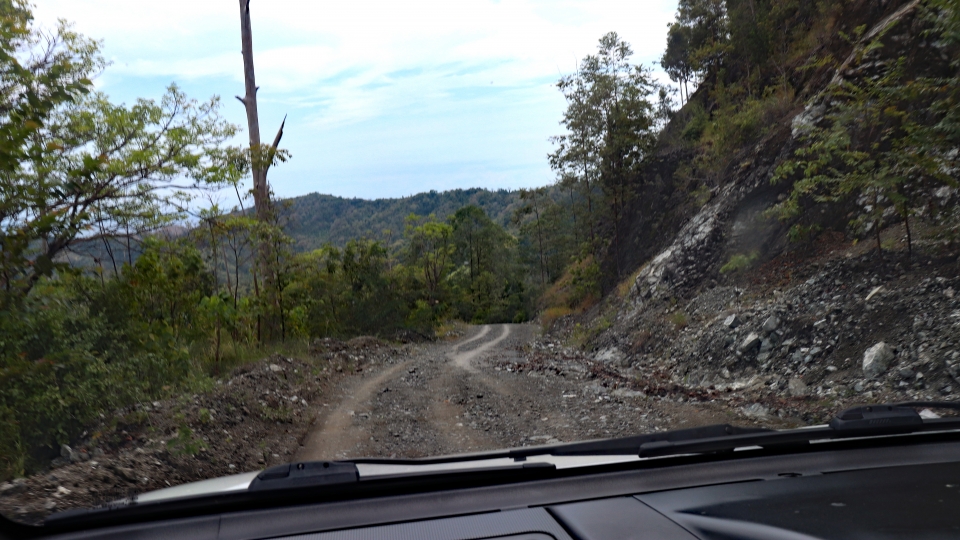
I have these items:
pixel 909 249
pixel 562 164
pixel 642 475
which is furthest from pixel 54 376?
pixel 562 164

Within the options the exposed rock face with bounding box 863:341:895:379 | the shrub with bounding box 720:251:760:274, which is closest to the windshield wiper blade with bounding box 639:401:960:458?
the exposed rock face with bounding box 863:341:895:379

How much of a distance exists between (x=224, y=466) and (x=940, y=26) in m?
9.24

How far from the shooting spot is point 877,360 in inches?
251

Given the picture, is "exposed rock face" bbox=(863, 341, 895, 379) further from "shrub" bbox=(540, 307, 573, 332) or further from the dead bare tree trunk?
"shrub" bbox=(540, 307, 573, 332)

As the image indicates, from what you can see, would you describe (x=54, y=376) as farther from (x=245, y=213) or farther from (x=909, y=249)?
(x=909, y=249)

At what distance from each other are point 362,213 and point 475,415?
43393 millimetres

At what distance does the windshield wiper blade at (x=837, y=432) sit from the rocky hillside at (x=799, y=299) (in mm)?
3965

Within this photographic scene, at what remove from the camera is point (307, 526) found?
5.22 feet

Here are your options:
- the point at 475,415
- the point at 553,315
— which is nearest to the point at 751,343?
the point at 475,415

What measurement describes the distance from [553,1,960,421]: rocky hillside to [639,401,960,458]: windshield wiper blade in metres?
3.96

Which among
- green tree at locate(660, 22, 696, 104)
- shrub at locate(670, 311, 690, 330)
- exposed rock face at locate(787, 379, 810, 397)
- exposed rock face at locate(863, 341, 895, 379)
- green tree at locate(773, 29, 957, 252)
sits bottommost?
exposed rock face at locate(787, 379, 810, 397)

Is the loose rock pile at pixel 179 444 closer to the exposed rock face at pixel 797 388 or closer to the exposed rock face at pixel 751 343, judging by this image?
the exposed rock face at pixel 797 388

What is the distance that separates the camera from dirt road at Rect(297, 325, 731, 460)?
537 cm

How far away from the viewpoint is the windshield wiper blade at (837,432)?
79.8 inches
